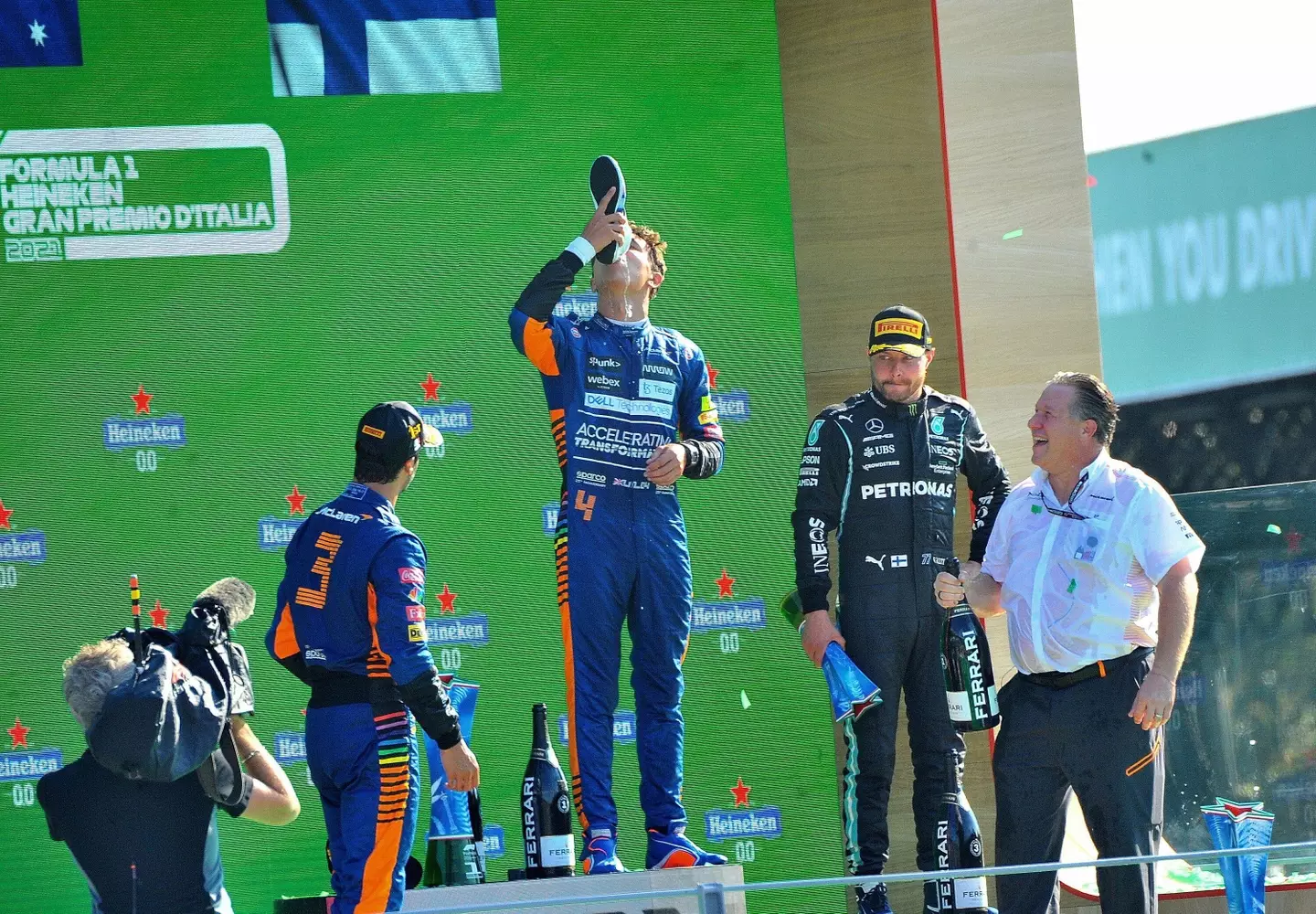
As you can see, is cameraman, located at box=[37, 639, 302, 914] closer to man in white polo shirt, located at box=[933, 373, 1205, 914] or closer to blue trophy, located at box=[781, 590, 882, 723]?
blue trophy, located at box=[781, 590, 882, 723]

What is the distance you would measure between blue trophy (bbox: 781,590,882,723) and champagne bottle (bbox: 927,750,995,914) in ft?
1.06

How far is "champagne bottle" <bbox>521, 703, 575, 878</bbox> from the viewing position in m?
3.71

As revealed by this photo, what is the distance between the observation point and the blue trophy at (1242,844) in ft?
14.3

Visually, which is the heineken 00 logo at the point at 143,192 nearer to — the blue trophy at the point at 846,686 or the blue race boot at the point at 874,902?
the blue trophy at the point at 846,686

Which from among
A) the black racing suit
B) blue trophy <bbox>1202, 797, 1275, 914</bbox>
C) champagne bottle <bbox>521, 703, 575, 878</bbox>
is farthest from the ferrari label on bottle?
blue trophy <bbox>1202, 797, 1275, 914</bbox>

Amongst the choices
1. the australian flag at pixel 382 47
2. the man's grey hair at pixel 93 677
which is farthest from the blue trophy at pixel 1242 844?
the australian flag at pixel 382 47

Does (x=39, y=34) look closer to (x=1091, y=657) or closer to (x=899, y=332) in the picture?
(x=899, y=332)

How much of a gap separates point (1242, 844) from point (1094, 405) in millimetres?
1623

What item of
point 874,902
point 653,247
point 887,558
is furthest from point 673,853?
point 653,247

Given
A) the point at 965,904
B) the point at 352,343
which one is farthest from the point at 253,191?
the point at 965,904

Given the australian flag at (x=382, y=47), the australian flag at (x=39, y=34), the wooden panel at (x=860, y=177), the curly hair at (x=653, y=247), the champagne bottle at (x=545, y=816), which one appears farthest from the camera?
the wooden panel at (x=860, y=177)

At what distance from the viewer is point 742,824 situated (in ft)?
16.9

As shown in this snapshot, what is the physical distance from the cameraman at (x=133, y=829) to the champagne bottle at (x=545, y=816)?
903mm

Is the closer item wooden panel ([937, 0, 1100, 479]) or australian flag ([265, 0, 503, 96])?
australian flag ([265, 0, 503, 96])
